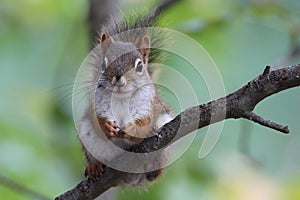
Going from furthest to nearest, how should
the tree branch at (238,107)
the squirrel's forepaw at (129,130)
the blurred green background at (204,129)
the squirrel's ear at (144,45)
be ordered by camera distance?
the blurred green background at (204,129)
the squirrel's ear at (144,45)
the squirrel's forepaw at (129,130)
the tree branch at (238,107)

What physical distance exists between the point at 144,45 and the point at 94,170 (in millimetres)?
263

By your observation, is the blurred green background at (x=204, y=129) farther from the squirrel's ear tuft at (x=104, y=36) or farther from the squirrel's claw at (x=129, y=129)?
the squirrel's claw at (x=129, y=129)

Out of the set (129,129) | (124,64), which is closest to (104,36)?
(124,64)

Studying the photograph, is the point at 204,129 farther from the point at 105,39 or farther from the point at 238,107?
the point at 238,107

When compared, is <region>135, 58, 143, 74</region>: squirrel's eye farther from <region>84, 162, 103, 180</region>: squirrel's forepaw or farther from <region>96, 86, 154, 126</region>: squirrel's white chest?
<region>84, 162, 103, 180</region>: squirrel's forepaw

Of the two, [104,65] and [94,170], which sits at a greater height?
[104,65]

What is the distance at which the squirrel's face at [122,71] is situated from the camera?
1464 millimetres

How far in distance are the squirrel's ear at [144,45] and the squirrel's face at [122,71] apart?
22 mm

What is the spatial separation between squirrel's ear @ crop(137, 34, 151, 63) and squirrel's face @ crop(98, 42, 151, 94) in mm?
22

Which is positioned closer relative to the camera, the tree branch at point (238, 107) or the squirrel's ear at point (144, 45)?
the tree branch at point (238, 107)

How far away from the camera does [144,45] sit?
155 centimetres

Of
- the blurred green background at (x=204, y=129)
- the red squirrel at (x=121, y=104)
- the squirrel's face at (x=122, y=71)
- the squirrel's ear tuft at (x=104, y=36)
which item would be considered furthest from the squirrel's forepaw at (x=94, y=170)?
the blurred green background at (x=204, y=129)

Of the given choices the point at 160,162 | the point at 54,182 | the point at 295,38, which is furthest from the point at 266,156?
the point at 160,162

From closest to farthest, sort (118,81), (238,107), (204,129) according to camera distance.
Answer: (238,107), (118,81), (204,129)
